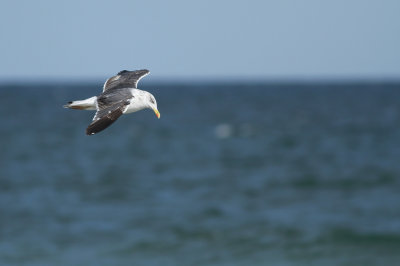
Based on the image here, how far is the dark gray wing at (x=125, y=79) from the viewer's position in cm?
909

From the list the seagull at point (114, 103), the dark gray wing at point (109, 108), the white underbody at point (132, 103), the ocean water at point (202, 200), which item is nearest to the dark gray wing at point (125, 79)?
the seagull at point (114, 103)

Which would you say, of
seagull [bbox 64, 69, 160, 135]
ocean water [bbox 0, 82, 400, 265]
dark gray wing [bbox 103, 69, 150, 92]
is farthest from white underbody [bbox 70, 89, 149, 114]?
ocean water [bbox 0, 82, 400, 265]

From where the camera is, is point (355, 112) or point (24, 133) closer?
point (24, 133)

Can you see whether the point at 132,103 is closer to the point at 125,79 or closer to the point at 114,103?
the point at 114,103

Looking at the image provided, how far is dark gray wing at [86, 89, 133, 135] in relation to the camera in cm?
703

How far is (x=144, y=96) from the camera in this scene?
324 inches

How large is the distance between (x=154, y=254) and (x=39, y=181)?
11.7m

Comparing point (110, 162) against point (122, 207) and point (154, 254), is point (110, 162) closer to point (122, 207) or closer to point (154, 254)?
point (122, 207)

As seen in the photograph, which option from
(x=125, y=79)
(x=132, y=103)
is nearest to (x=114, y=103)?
(x=132, y=103)

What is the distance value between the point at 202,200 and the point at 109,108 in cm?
1740

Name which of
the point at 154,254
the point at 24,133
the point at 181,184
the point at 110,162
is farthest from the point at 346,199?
the point at 24,133

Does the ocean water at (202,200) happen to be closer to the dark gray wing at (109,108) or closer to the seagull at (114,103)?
the seagull at (114,103)

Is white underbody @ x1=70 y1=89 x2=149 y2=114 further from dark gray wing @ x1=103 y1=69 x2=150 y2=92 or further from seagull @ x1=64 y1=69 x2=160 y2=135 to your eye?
dark gray wing @ x1=103 y1=69 x2=150 y2=92

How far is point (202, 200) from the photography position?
2464 cm
